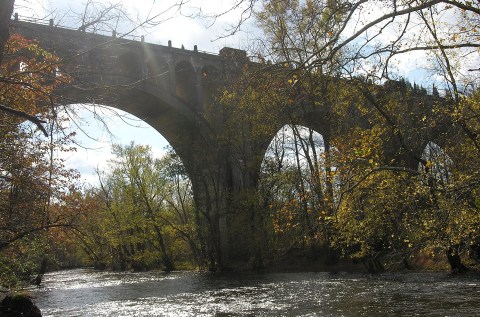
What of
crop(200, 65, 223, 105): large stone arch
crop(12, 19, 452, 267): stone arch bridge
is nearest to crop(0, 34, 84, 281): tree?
crop(12, 19, 452, 267): stone arch bridge

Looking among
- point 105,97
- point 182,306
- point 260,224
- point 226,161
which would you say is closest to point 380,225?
point 182,306

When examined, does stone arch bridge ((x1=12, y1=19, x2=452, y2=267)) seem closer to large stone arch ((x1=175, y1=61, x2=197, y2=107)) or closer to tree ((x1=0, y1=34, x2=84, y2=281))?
large stone arch ((x1=175, y1=61, x2=197, y2=107))

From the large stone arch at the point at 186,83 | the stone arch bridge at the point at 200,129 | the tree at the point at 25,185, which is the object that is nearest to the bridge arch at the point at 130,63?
the stone arch bridge at the point at 200,129

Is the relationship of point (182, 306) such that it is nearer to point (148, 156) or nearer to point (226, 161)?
point (226, 161)

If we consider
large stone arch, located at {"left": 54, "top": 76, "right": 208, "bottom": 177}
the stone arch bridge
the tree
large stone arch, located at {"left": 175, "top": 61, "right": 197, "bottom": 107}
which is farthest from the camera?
large stone arch, located at {"left": 175, "top": 61, "right": 197, "bottom": 107}

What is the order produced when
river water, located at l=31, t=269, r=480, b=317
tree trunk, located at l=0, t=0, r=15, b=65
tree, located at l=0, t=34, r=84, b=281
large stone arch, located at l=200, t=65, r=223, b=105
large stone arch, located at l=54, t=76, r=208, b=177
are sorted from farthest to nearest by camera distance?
large stone arch, located at l=200, t=65, r=223, b=105 < large stone arch, located at l=54, t=76, r=208, b=177 < river water, located at l=31, t=269, r=480, b=317 < tree, located at l=0, t=34, r=84, b=281 < tree trunk, located at l=0, t=0, r=15, b=65

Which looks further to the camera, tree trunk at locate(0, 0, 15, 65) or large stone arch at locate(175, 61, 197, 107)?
large stone arch at locate(175, 61, 197, 107)

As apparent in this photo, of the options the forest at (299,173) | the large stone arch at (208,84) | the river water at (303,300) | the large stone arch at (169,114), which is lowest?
the river water at (303,300)

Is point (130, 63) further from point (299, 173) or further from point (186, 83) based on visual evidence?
point (299, 173)

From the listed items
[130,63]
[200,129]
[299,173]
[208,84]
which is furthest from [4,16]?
[208,84]

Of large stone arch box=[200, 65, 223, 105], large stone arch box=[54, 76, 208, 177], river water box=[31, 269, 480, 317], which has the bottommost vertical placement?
river water box=[31, 269, 480, 317]

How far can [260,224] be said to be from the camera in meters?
28.2

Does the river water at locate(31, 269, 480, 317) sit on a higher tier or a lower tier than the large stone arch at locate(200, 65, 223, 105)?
lower

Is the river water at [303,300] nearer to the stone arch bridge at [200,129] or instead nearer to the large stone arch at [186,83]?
the stone arch bridge at [200,129]
